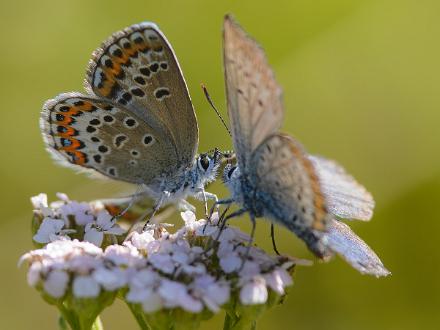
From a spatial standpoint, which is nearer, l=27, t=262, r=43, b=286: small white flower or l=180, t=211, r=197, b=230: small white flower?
l=27, t=262, r=43, b=286: small white flower

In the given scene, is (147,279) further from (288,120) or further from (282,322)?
(288,120)

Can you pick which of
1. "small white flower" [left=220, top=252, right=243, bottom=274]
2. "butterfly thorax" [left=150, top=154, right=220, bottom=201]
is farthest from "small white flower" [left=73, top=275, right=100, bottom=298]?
"butterfly thorax" [left=150, top=154, right=220, bottom=201]

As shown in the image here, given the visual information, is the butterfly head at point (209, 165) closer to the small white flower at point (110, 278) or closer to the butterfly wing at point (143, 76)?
the butterfly wing at point (143, 76)

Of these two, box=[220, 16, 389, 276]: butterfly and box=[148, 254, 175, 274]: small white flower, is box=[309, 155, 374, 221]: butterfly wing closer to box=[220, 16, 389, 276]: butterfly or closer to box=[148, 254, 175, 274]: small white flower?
box=[220, 16, 389, 276]: butterfly

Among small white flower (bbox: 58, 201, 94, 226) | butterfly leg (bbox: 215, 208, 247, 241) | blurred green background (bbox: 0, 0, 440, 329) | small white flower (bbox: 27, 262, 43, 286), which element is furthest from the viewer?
blurred green background (bbox: 0, 0, 440, 329)

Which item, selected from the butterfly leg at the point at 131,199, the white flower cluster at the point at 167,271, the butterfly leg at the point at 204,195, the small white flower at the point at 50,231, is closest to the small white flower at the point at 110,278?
the white flower cluster at the point at 167,271

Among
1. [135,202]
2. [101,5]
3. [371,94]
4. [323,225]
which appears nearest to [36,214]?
[135,202]

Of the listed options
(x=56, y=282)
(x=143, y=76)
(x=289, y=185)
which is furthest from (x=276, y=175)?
(x=143, y=76)
